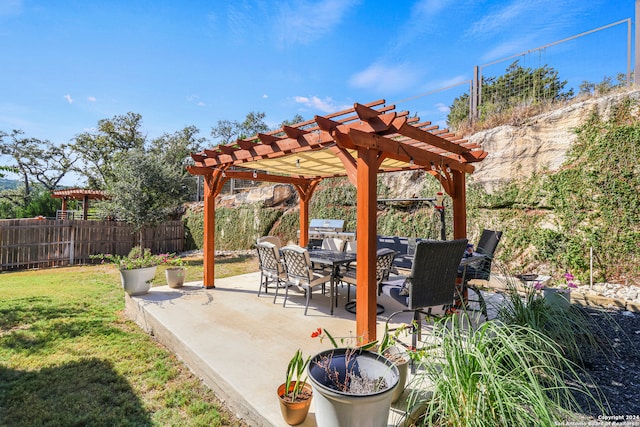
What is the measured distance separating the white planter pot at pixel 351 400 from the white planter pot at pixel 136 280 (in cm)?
417

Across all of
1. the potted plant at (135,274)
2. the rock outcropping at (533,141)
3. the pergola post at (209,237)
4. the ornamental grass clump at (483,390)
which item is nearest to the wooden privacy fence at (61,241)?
the potted plant at (135,274)

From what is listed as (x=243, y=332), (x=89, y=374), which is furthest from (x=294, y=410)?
(x=89, y=374)

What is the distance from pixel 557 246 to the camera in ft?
19.5

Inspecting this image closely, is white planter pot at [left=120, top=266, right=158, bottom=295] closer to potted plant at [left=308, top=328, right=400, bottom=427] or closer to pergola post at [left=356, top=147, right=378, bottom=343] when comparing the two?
pergola post at [left=356, top=147, right=378, bottom=343]

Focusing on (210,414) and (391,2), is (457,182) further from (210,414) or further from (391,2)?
(391,2)

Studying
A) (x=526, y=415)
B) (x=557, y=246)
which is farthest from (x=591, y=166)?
(x=526, y=415)

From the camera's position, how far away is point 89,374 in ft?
9.37

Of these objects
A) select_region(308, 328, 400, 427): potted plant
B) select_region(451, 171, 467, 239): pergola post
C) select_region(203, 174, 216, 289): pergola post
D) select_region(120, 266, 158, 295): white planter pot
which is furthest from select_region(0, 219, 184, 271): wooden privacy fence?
select_region(308, 328, 400, 427): potted plant

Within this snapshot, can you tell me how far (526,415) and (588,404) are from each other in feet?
3.49

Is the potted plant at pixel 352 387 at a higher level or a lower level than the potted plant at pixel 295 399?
higher

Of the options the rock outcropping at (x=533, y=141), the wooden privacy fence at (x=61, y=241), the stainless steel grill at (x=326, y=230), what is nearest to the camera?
the rock outcropping at (x=533, y=141)

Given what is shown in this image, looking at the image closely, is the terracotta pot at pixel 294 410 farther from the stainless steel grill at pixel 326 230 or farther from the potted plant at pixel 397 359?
the stainless steel grill at pixel 326 230

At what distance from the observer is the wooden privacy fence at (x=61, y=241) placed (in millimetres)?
8797

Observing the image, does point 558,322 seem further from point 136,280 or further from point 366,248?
point 136,280
